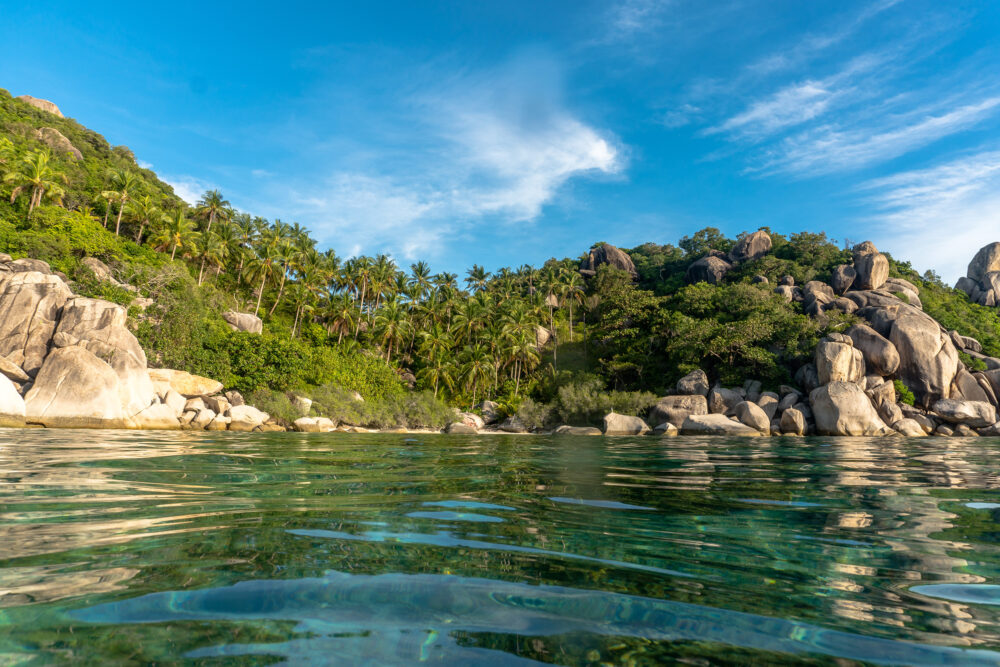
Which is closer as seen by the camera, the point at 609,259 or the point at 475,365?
the point at 475,365

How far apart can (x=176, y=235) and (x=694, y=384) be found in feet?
129

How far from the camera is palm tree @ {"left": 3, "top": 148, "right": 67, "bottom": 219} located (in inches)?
1221

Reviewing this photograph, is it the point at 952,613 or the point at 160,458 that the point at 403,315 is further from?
the point at 952,613

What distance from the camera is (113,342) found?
20.5 m

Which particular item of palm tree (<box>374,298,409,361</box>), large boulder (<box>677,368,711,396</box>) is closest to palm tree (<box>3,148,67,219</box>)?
palm tree (<box>374,298,409,361</box>)

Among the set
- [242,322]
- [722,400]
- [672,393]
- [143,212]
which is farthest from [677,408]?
[143,212]

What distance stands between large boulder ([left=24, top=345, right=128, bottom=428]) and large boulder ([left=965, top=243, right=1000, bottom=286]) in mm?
65653

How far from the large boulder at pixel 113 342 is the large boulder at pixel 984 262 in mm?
65214

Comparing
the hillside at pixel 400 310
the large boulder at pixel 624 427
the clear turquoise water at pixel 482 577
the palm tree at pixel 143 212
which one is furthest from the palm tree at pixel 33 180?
the clear turquoise water at pixel 482 577

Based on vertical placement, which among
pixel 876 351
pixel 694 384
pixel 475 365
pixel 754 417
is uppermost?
pixel 876 351

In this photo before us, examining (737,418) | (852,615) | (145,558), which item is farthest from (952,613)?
(737,418)

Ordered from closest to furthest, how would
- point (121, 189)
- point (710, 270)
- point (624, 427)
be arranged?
point (624, 427) < point (121, 189) < point (710, 270)

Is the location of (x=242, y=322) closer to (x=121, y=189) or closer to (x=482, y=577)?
(x=121, y=189)

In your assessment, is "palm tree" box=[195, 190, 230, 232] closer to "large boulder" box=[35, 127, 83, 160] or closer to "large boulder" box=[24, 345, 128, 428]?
"large boulder" box=[35, 127, 83, 160]
